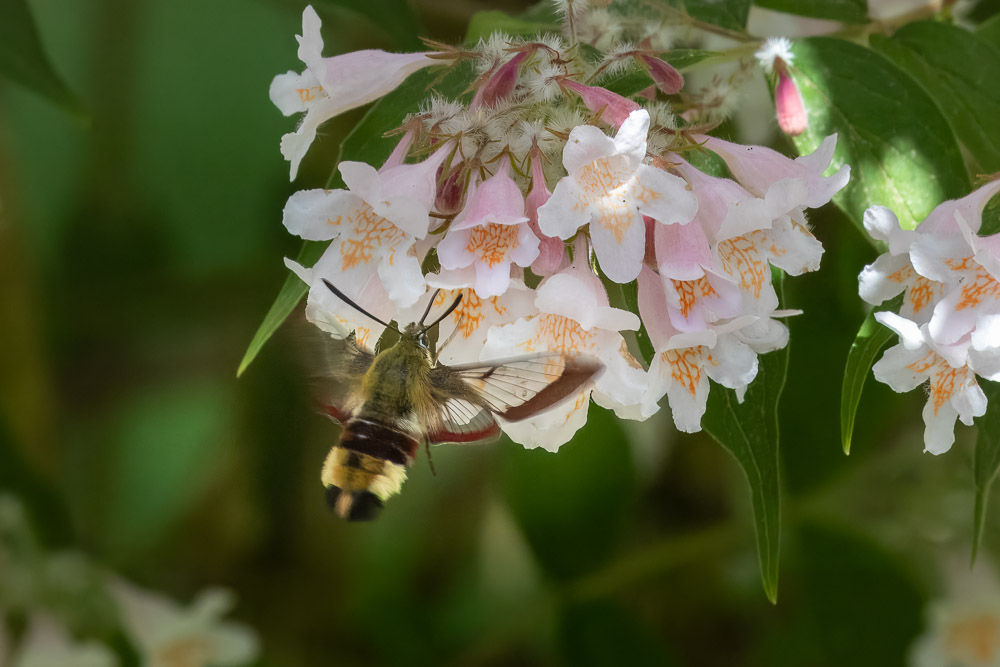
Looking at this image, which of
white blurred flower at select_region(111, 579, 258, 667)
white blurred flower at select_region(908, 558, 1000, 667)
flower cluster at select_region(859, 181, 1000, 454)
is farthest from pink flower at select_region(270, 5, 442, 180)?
white blurred flower at select_region(908, 558, 1000, 667)

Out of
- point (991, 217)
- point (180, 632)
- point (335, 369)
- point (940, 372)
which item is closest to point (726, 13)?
point (991, 217)

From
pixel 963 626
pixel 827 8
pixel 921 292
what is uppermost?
pixel 827 8

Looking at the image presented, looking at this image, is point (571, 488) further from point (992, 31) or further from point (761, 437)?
point (992, 31)

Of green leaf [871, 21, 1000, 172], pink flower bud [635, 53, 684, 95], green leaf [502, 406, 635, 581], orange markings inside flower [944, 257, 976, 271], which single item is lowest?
green leaf [502, 406, 635, 581]

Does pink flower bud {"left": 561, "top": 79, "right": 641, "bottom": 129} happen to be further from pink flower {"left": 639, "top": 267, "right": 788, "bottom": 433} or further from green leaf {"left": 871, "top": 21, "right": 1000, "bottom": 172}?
green leaf {"left": 871, "top": 21, "right": 1000, "bottom": 172}

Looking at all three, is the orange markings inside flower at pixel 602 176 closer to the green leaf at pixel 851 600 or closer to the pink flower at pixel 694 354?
the pink flower at pixel 694 354

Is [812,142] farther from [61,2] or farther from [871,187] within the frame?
[61,2]
